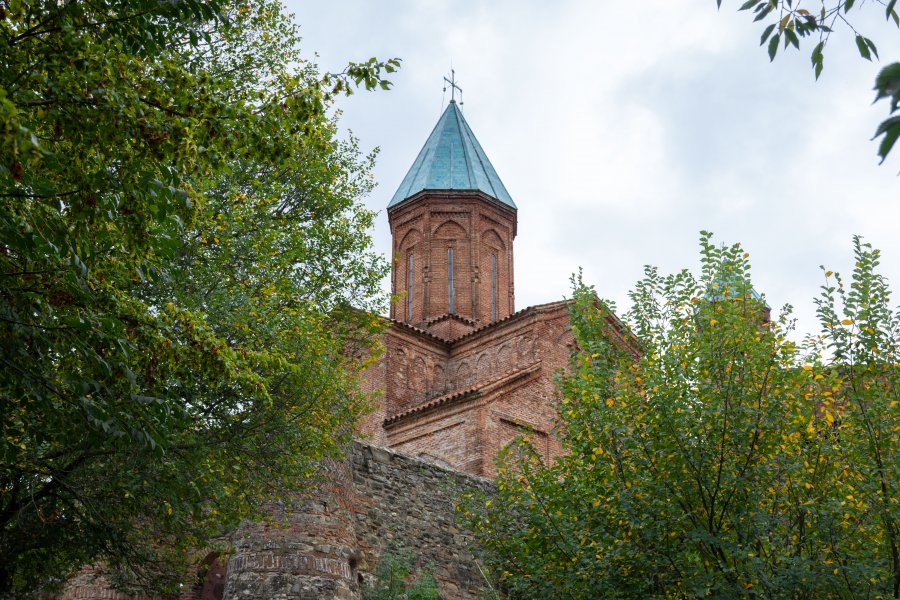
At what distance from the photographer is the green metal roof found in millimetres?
31688

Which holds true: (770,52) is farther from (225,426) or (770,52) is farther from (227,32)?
(227,32)

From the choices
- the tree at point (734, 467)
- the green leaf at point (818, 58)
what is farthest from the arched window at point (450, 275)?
the green leaf at point (818, 58)

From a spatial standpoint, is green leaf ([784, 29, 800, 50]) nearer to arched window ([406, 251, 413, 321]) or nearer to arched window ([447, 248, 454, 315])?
arched window ([447, 248, 454, 315])

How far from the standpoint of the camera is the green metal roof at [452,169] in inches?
1248

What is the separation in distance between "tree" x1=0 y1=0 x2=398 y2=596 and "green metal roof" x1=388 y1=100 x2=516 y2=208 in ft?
61.6

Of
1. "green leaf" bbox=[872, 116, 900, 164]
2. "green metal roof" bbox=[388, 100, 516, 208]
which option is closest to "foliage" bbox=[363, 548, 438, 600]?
"green leaf" bbox=[872, 116, 900, 164]

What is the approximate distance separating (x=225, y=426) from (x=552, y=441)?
1432 cm

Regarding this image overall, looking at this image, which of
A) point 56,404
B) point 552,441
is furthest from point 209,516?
point 552,441

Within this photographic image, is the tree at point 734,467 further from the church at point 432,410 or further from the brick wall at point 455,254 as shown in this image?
the brick wall at point 455,254

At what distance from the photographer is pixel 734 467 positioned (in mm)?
10094

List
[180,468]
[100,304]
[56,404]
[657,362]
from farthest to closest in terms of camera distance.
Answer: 1. [657,362]
2. [180,468]
3. [56,404]
4. [100,304]

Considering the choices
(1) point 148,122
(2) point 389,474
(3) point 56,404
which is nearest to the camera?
(1) point 148,122

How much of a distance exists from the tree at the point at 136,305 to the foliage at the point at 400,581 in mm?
1954

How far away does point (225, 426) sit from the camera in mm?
10797
